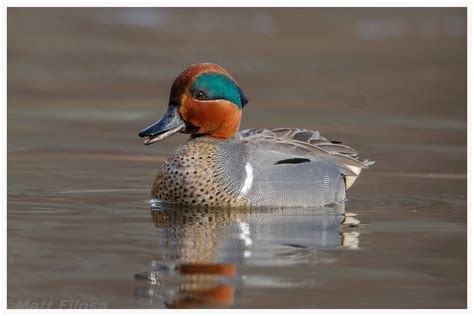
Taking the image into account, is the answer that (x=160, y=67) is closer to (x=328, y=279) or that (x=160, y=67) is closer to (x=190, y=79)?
(x=190, y=79)

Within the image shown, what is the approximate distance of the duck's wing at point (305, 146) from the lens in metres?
10.4

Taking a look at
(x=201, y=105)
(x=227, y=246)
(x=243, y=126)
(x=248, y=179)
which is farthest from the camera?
(x=243, y=126)

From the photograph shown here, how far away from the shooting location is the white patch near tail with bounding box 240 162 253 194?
1007 centimetres

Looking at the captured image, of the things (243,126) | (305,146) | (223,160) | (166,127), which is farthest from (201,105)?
(243,126)

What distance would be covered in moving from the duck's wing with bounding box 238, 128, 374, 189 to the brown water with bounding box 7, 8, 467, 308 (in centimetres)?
34

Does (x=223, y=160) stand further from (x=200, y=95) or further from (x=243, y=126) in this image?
(x=243, y=126)

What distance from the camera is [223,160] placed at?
10156 mm

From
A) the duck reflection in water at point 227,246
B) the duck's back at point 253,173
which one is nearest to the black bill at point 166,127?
the duck's back at point 253,173

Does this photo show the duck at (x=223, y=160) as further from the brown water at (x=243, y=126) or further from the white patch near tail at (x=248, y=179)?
the brown water at (x=243, y=126)

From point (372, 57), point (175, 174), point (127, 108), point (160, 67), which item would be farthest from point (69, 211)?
point (372, 57)

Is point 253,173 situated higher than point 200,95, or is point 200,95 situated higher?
point 200,95

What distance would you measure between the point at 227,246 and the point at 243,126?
6.19 meters

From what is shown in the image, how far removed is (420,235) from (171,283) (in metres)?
2.53

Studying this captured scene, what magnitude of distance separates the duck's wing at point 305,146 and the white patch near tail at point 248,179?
0.26 metres
